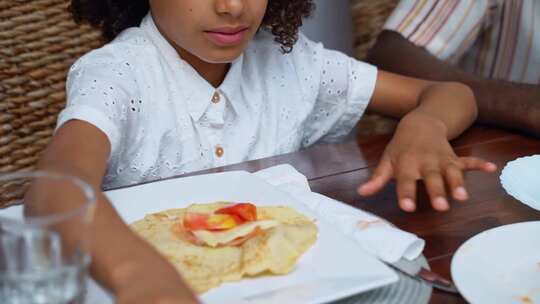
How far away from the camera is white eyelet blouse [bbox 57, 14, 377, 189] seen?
1.08m

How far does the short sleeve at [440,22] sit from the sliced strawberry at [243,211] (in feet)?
2.82

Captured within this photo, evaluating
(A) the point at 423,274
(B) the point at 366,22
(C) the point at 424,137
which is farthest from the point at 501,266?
(B) the point at 366,22

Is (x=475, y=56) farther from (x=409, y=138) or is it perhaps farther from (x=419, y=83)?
(x=409, y=138)

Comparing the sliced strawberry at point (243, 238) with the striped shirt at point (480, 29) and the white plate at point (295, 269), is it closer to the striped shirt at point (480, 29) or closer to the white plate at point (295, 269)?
the white plate at point (295, 269)

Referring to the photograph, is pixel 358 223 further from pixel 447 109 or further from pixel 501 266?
pixel 447 109

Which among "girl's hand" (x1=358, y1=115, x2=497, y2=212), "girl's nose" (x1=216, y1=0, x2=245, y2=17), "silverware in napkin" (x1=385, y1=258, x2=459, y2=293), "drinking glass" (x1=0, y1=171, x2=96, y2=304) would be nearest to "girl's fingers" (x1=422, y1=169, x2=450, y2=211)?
"girl's hand" (x1=358, y1=115, x2=497, y2=212)

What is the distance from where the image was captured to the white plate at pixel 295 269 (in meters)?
0.65

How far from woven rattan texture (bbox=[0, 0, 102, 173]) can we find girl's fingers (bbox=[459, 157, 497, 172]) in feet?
3.16

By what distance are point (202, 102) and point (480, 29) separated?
2.27 ft

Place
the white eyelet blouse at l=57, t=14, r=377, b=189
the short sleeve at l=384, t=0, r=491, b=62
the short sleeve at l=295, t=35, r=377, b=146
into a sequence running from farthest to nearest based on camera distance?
the short sleeve at l=384, t=0, r=491, b=62 → the short sleeve at l=295, t=35, r=377, b=146 → the white eyelet blouse at l=57, t=14, r=377, b=189

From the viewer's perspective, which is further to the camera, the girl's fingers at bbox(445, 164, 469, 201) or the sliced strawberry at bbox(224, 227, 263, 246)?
the girl's fingers at bbox(445, 164, 469, 201)

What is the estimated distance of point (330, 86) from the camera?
4.45ft

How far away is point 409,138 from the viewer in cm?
102

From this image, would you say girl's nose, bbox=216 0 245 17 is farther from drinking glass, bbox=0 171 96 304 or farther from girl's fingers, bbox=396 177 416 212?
drinking glass, bbox=0 171 96 304
